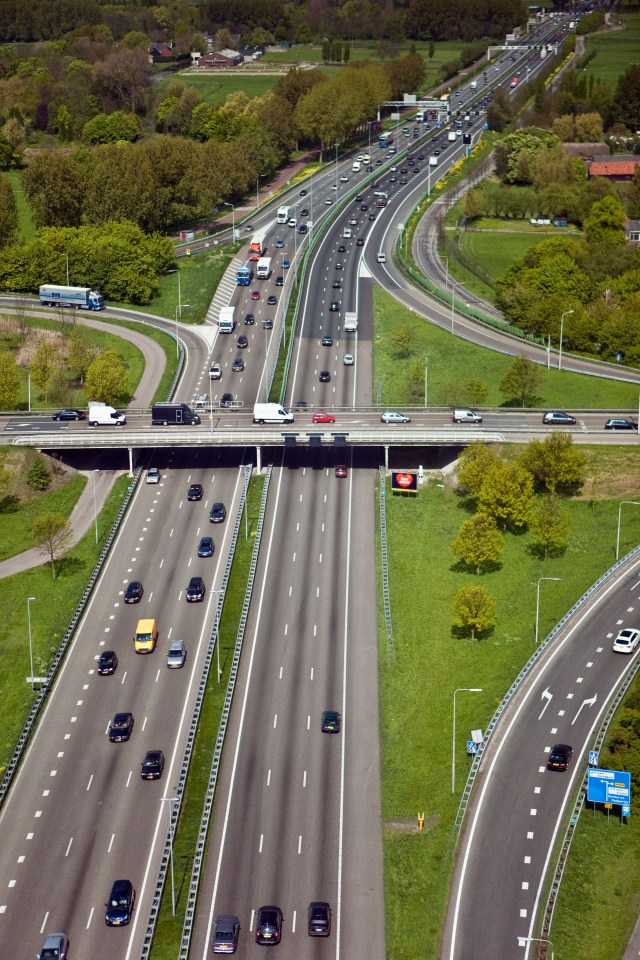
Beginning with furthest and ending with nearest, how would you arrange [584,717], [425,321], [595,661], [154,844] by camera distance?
[425,321] → [595,661] → [584,717] → [154,844]

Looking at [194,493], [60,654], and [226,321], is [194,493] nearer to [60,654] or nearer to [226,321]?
[60,654]

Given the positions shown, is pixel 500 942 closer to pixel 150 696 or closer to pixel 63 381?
pixel 150 696

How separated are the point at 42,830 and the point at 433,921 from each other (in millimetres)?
28712

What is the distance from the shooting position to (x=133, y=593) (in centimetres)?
12694

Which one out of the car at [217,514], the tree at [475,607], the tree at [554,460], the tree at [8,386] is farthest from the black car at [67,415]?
the tree at [475,607]

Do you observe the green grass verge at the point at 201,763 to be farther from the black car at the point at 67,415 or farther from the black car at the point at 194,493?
the black car at the point at 67,415

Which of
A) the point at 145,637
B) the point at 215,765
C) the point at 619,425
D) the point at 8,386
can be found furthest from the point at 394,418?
the point at 215,765

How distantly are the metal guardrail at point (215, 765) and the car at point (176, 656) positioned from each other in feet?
14.2

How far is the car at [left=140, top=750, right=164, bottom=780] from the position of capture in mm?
103188

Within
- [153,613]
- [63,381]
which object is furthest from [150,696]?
[63,381]

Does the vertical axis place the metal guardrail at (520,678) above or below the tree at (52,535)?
below

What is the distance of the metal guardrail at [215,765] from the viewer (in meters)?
88.6

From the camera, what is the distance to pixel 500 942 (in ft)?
284

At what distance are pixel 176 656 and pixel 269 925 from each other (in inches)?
1338
